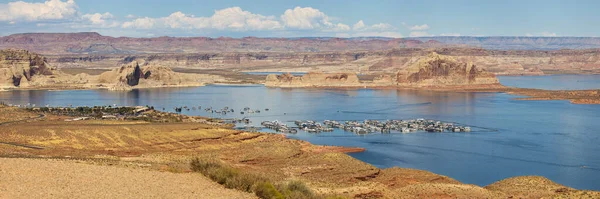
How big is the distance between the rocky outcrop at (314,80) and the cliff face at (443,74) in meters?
16.4

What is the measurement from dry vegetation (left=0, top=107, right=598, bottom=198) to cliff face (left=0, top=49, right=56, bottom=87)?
92459mm

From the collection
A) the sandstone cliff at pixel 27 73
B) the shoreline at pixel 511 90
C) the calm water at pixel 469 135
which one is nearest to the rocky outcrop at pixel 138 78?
the shoreline at pixel 511 90

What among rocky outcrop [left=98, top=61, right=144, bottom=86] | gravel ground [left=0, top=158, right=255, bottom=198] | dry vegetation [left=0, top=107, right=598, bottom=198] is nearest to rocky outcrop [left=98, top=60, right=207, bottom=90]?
rocky outcrop [left=98, top=61, right=144, bottom=86]

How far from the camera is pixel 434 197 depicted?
35.8 meters

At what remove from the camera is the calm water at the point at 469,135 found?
5369 centimetres

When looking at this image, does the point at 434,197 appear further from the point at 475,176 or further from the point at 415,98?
the point at 415,98

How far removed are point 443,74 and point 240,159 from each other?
13981cm

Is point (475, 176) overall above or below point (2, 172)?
below

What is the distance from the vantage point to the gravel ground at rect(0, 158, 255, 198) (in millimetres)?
25453

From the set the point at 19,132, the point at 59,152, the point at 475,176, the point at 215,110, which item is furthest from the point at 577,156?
the point at 215,110

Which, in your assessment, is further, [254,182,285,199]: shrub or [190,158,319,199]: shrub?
[190,158,319,199]: shrub

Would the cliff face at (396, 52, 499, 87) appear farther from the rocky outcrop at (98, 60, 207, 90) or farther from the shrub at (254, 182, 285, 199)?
the shrub at (254, 182, 285, 199)

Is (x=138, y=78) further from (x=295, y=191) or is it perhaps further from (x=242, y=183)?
(x=295, y=191)

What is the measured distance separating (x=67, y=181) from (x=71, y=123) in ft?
128
